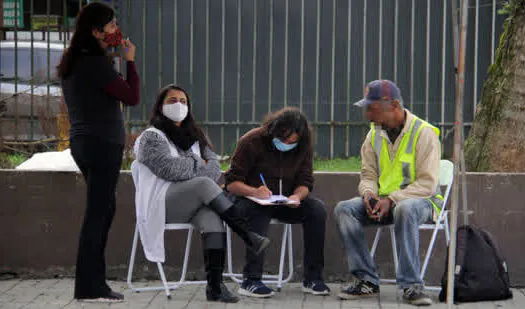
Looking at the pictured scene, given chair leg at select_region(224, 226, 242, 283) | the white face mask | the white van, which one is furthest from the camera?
the white van

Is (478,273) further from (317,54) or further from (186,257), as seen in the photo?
(317,54)

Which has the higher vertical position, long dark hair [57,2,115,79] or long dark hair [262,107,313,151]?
long dark hair [57,2,115,79]

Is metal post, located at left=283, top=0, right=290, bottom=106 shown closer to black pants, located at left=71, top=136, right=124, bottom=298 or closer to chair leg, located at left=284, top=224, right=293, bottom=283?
chair leg, located at left=284, top=224, right=293, bottom=283

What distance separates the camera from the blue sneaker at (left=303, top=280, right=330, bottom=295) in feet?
20.1

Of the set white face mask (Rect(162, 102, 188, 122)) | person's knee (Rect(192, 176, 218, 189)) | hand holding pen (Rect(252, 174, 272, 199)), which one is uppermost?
white face mask (Rect(162, 102, 188, 122))

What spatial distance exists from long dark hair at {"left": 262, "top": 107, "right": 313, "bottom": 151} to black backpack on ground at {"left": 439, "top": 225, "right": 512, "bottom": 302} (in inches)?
50.0

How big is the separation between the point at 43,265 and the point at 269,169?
186 centimetres

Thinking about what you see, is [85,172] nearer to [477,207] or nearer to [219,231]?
[219,231]

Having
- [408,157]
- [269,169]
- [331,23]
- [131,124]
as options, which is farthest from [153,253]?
[331,23]

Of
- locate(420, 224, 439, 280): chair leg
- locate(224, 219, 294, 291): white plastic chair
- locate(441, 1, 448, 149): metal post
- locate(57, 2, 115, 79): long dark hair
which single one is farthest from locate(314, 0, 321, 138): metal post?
locate(57, 2, 115, 79): long dark hair

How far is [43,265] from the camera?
678 centimetres

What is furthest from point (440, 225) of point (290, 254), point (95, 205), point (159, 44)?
point (159, 44)

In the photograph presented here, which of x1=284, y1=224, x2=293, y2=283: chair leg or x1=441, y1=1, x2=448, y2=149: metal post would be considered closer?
x1=284, y1=224, x2=293, y2=283: chair leg

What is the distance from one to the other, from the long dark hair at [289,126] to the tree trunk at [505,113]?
66.0 inches
